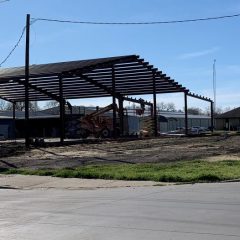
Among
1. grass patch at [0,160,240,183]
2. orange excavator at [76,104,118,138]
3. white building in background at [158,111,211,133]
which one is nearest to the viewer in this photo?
grass patch at [0,160,240,183]

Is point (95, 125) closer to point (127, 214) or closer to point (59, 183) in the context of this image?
point (59, 183)

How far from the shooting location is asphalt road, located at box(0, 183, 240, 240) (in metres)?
9.17

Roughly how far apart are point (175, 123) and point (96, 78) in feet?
216

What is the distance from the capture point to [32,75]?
51.6m

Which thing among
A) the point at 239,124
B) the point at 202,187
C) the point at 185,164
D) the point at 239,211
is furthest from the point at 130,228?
the point at 239,124

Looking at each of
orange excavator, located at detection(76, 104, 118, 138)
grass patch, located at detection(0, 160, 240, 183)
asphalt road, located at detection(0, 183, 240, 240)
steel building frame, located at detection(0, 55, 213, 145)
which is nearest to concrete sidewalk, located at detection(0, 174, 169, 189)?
grass patch, located at detection(0, 160, 240, 183)

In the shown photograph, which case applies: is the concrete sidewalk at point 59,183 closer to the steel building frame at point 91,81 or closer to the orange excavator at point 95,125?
the steel building frame at point 91,81

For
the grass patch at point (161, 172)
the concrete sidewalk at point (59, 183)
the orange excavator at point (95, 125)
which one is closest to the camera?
the grass patch at point (161, 172)

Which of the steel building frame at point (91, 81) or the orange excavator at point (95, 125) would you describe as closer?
the steel building frame at point (91, 81)

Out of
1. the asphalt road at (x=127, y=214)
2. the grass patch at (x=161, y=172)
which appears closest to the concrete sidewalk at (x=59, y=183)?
the grass patch at (x=161, y=172)

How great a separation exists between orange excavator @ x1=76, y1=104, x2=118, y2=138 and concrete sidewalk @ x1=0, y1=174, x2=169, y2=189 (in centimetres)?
3946

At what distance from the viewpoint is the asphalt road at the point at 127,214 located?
917 centimetres

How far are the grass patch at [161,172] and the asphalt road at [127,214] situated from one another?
4.52 feet

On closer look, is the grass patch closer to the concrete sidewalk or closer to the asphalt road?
the concrete sidewalk
